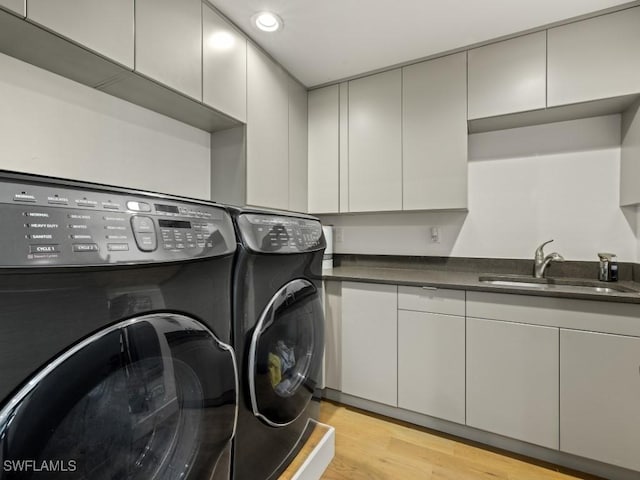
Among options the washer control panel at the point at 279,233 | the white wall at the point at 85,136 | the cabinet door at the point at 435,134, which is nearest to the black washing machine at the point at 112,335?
the washer control panel at the point at 279,233

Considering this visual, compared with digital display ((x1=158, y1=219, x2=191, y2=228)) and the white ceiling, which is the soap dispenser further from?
digital display ((x1=158, y1=219, x2=191, y2=228))

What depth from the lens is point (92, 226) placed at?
50 cm

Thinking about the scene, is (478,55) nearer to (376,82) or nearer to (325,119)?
(376,82)

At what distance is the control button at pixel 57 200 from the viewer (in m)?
0.46

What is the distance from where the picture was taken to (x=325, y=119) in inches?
94.2

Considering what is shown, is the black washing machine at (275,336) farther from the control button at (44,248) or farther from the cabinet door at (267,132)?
the cabinet door at (267,132)

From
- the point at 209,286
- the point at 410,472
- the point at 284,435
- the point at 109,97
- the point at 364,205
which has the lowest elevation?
the point at 410,472

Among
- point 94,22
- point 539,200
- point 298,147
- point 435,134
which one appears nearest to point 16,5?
point 94,22

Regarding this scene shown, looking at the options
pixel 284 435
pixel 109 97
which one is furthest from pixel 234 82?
pixel 284 435

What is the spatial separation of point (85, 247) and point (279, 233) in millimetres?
573

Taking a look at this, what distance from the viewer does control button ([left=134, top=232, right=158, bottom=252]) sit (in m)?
0.56

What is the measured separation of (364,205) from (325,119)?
30.5 inches

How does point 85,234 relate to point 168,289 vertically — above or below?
above

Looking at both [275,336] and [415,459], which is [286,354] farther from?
[415,459]
